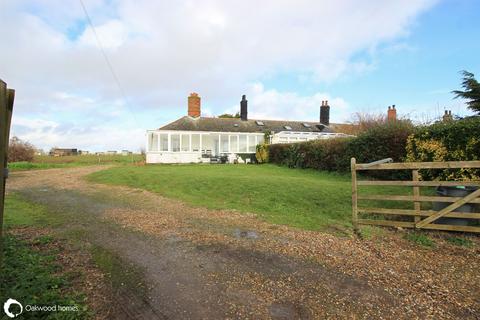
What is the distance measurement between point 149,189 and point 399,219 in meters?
8.91

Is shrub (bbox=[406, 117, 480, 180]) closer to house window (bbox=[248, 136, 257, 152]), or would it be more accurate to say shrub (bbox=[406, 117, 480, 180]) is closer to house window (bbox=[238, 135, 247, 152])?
house window (bbox=[248, 136, 257, 152])

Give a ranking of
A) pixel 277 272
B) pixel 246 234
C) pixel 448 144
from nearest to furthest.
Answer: pixel 277 272, pixel 246 234, pixel 448 144

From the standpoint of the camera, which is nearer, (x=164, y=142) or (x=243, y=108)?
(x=164, y=142)

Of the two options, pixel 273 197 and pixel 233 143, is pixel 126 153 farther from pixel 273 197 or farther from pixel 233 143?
pixel 273 197

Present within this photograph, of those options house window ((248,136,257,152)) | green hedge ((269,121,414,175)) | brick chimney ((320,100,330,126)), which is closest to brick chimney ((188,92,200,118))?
house window ((248,136,257,152))

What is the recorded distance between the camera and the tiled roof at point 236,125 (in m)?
28.5

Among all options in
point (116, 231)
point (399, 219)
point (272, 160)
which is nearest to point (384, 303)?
point (399, 219)

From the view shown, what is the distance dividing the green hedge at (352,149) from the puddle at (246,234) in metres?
9.12

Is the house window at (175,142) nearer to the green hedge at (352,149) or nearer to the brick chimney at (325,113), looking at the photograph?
the green hedge at (352,149)

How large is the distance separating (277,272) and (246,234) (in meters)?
1.86

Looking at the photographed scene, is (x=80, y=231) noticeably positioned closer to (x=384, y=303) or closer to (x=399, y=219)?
(x=384, y=303)

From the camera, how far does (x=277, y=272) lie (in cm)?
415

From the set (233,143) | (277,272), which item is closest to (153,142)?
(233,143)

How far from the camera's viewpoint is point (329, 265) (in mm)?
4426
